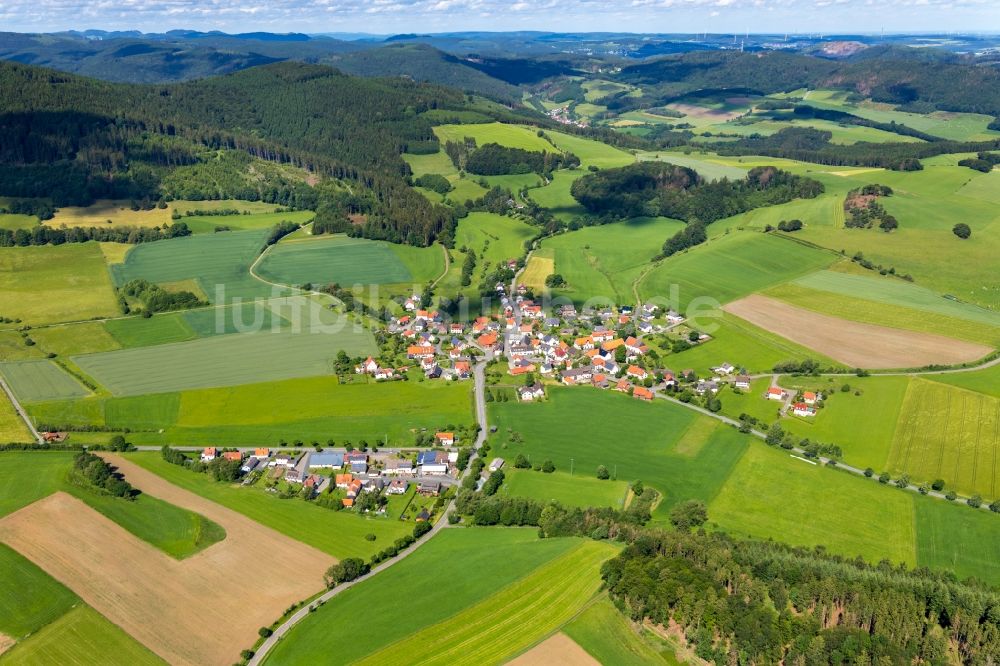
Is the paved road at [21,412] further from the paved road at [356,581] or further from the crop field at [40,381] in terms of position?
the paved road at [356,581]

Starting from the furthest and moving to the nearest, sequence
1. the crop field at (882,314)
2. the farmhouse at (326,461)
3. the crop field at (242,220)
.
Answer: the crop field at (242,220)
the crop field at (882,314)
the farmhouse at (326,461)

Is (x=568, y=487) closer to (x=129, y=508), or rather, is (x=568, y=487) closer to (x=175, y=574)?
(x=175, y=574)

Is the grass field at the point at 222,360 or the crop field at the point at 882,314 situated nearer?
the grass field at the point at 222,360

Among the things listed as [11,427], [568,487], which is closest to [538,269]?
[568,487]

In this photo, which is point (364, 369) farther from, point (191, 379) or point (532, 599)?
point (532, 599)

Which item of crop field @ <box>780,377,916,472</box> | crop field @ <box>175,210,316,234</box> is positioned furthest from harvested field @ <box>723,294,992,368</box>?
crop field @ <box>175,210,316,234</box>

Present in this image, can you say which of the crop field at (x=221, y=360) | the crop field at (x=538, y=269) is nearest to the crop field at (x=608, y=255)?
the crop field at (x=538, y=269)
